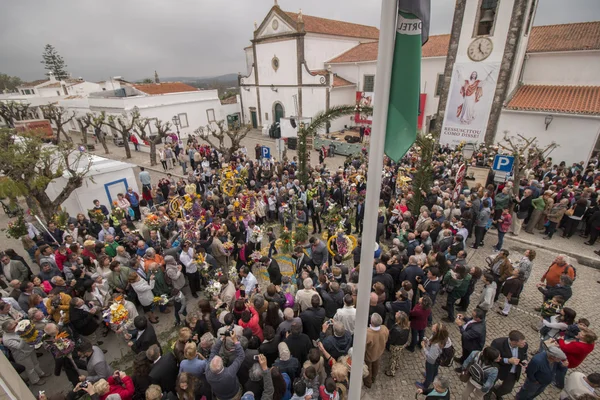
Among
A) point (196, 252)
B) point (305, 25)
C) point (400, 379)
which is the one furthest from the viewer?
point (305, 25)

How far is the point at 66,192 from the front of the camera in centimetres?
1073

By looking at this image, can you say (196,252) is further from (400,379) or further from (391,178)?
(391,178)

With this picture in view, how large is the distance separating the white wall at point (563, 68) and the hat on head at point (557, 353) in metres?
21.5

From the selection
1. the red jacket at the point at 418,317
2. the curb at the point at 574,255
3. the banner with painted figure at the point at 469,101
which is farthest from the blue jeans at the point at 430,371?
the banner with painted figure at the point at 469,101

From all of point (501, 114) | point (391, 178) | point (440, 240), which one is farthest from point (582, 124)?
point (440, 240)

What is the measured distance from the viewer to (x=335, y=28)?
1257 inches

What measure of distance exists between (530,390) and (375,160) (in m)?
4.81

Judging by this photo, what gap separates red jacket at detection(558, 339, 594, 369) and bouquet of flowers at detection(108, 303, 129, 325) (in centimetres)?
738

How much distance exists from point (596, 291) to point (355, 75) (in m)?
26.5

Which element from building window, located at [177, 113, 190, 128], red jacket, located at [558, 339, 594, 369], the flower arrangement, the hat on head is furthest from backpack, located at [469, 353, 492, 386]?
building window, located at [177, 113, 190, 128]

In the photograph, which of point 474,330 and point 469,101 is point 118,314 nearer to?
point 474,330

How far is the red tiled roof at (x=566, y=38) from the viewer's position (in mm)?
17609

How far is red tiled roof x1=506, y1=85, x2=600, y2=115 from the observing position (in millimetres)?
15969

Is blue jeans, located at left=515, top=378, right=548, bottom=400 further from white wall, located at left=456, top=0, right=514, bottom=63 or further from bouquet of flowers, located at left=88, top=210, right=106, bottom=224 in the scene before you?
white wall, located at left=456, top=0, right=514, bottom=63
